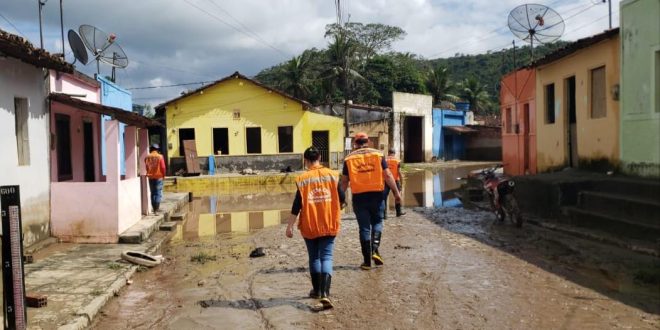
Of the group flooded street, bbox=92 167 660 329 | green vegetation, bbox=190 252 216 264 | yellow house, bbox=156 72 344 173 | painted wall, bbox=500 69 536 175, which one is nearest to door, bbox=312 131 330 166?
yellow house, bbox=156 72 344 173

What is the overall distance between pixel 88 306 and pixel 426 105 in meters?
41.6

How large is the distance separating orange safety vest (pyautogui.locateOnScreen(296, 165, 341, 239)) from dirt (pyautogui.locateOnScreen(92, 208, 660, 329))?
2.78 ft

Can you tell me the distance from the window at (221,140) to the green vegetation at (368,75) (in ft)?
40.3

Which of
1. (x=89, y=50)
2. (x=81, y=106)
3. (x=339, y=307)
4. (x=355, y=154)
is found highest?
(x=89, y=50)

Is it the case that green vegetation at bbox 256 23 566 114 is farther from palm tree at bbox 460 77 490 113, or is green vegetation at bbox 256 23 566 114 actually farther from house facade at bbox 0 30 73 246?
house facade at bbox 0 30 73 246

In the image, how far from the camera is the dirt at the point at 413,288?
5.58m

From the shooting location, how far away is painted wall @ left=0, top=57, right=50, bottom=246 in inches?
344

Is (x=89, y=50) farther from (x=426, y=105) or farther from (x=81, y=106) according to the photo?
(x=426, y=105)

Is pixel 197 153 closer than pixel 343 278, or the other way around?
pixel 343 278

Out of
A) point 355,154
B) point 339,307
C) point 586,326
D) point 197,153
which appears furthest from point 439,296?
point 197,153

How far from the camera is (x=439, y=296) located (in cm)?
634

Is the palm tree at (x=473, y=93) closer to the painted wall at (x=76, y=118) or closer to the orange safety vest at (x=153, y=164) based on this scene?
the painted wall at (x=76, y=118)

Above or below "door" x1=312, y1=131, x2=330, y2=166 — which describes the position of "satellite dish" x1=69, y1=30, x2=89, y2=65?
above

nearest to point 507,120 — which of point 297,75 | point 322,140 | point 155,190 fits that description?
point 155,190
